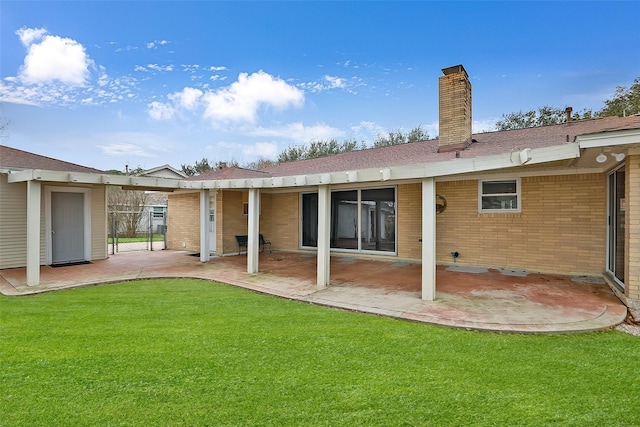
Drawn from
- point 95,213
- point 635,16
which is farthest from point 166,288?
point 635,16

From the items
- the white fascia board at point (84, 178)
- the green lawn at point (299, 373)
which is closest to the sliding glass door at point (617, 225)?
the green lawn at point (299, 373)

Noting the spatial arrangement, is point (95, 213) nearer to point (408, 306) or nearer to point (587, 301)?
point (408, 306)

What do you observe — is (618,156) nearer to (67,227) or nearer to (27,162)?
(67,227)

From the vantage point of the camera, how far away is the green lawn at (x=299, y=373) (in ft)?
8.45

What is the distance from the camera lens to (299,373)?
10.7 feet

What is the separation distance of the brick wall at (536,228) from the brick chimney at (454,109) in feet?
6.12

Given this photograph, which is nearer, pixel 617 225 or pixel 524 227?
pixel 617 225

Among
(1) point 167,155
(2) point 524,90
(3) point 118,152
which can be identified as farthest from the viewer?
(1) point 167,155

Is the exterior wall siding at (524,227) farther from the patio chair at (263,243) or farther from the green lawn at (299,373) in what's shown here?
the green lawn at (299,373)

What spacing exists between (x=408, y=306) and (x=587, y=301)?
10.5ft

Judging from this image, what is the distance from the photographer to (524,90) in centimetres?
2012

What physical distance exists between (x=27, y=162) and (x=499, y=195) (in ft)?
46.0

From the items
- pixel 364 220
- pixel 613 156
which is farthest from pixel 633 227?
pixel 364 220

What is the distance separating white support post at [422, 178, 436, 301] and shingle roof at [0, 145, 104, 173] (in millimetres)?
10760
